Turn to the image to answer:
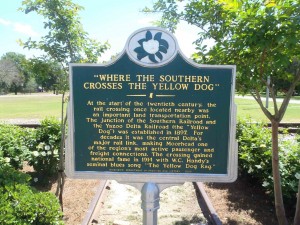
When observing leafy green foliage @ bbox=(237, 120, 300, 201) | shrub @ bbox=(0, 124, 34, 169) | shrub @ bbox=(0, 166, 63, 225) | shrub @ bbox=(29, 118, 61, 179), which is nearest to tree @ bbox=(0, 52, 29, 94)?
shrub @ bbox=(0, 124, 34, 169)

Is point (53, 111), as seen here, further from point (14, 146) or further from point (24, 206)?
point (24, 206)

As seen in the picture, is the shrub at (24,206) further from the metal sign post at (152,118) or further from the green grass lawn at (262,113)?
the green grass lawn at (262,113)

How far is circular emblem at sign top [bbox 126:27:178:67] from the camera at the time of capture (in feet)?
10.0

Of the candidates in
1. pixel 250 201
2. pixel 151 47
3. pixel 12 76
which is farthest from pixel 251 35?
pixel 12 76

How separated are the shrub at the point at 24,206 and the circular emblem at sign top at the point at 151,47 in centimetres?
195

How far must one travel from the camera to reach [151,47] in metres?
3.07

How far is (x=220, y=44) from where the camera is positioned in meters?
3.85

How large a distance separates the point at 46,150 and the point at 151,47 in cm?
433

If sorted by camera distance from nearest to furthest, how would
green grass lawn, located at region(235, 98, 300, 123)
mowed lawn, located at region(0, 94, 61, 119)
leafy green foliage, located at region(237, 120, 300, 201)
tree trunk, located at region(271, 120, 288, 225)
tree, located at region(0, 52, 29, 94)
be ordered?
tree trunk, located at region(271, 120, 288, 225) → leafy green foliage, located at region(237, 120, 300, 201) → green grass lawn, located at region(235, 98, 300, 123) → mowed lawn, located at region(0, 94, 61, 119) → tree, located at region(0, 52, 29, 94)

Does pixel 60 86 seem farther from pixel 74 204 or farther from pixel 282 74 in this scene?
pixel 282 74

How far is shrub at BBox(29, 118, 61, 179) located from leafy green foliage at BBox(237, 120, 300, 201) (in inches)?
148

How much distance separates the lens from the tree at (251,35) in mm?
3219

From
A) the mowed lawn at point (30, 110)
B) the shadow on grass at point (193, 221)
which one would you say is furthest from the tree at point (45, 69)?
the mowed lawn at point (30, 110)

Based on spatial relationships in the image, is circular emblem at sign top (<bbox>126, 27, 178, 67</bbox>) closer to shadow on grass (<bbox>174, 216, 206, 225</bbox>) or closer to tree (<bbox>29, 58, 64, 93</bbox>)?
tree (<bbox>29, 58, 64, 93</bbox>)
